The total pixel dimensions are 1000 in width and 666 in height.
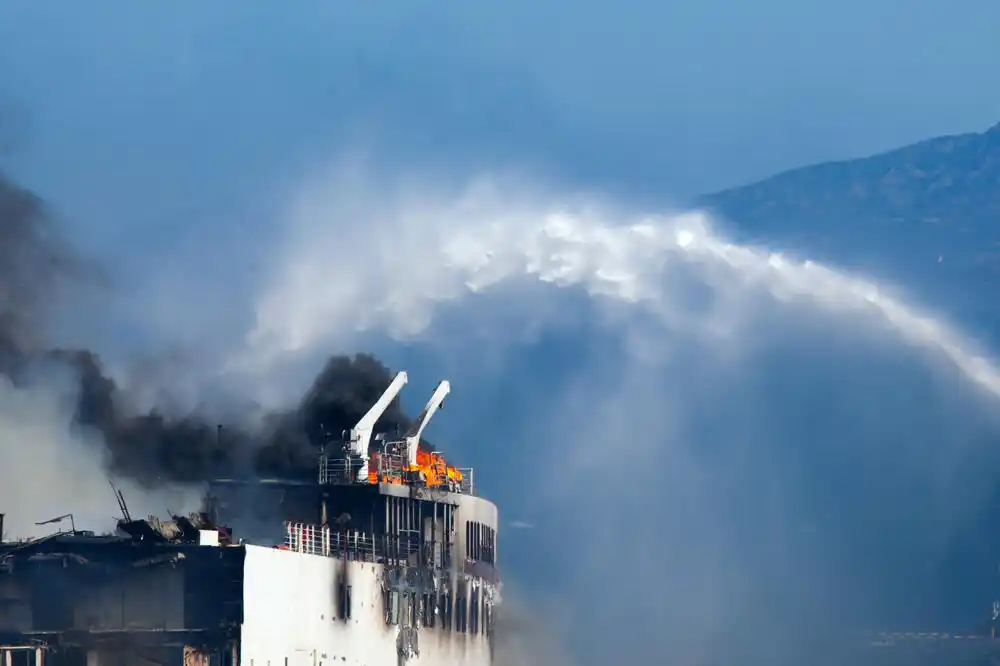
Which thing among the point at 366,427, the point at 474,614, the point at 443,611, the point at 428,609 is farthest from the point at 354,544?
the point at 474,614

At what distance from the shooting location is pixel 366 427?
3214 inches

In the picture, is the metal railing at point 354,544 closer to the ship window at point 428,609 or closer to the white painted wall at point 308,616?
the white painted wall at point 308,616

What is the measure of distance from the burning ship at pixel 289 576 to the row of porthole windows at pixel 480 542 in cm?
11

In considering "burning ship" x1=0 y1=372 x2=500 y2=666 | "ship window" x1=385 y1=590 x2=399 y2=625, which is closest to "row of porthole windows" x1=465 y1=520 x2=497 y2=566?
"burning ship" x1=0 y1=372 x2=500 y2=666

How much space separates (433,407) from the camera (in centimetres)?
8581

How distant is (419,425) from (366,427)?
3.48m

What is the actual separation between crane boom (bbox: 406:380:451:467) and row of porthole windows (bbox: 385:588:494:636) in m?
5.08

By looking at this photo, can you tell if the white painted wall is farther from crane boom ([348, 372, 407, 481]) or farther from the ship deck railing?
crane boom ([348, 372, 407, 481])

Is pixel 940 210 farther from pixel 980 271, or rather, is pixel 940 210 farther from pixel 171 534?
pixel 171 534

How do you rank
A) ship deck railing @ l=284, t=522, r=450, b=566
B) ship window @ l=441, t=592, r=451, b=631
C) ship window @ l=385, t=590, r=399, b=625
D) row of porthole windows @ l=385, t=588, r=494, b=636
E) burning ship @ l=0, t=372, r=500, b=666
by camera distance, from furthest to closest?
ship window @ l=441, t=592, r=451, b=631, row of porthole windows @ l=385, t=588, r=494, b=636, ship window @ l=385, t=590, r=399, b=625, ship deck railing @ l=284, t=522, r=450, b=566, burning ship @ l=0, t=372, r=500, b=666

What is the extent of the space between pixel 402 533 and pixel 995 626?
163ft

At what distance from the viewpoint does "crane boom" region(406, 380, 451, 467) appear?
82.6 meters

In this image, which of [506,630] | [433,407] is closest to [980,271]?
[506,630]

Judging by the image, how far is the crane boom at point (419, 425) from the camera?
82562 millimetres
